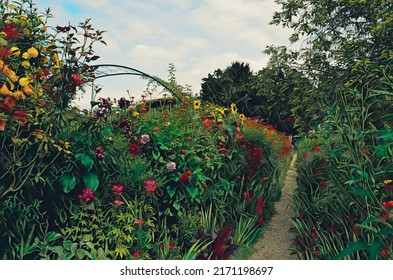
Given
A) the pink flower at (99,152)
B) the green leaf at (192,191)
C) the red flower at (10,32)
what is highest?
the red flower at (10,32)

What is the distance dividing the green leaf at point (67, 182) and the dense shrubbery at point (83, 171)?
1cm

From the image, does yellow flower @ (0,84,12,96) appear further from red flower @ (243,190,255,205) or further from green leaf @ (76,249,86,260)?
red flower @ (243,190,255,205)

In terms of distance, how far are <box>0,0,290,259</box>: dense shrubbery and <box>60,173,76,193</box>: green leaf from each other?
12 millimetres

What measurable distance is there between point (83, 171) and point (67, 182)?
20cm

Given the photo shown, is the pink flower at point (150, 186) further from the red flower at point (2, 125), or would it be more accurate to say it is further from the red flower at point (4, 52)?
the red flower at point (4, 52)

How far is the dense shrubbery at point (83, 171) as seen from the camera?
3771mm

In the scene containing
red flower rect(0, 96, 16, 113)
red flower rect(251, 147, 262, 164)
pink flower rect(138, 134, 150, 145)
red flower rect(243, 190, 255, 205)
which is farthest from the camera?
red flower rect(251, 147, 262, 164)

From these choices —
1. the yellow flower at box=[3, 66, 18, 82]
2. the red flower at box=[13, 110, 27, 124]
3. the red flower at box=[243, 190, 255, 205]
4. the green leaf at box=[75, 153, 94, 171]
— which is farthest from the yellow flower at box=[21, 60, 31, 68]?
the red flower at box=[243, 190, 255, 205]

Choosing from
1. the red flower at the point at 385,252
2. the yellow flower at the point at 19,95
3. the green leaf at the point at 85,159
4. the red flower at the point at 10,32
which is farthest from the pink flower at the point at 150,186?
the red flower at the point at 385,252

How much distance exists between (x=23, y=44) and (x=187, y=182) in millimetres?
2239

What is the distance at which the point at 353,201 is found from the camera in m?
4.48

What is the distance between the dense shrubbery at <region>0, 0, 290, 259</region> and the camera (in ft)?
12.4

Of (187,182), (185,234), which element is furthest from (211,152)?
(185,234)
